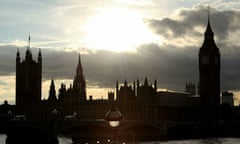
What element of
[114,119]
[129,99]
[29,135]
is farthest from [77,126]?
[114,119]

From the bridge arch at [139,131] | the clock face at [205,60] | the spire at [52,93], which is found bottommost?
the bridge arch at [139,131]

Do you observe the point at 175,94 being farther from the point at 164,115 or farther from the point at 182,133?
the point at 182,133

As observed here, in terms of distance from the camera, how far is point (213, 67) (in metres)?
109

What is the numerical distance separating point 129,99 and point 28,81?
25.7m

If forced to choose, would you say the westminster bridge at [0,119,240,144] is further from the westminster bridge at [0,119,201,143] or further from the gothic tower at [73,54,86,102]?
the gothic tower at [73,54,86,102]

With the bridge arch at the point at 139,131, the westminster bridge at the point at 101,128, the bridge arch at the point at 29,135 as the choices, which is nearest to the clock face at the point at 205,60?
the westminster bridge at the point at 101,128

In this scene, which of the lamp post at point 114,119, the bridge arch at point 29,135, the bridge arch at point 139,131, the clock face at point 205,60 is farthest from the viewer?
the clock face at point 205,60

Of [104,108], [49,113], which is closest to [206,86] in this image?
[104,108]

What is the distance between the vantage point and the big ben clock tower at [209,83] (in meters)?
108

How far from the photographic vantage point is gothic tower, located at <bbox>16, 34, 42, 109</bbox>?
11275 cm

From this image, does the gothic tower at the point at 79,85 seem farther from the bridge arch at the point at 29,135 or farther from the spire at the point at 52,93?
the bridge arch at the point at 29,135

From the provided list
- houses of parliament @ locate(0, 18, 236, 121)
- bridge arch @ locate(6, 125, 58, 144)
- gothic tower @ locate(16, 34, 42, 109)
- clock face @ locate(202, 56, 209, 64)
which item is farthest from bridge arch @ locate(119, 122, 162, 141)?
gothic tower @ locate(16, 34, 42, 109)

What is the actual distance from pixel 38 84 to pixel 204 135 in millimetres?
42809

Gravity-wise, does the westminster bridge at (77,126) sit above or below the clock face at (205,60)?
below
